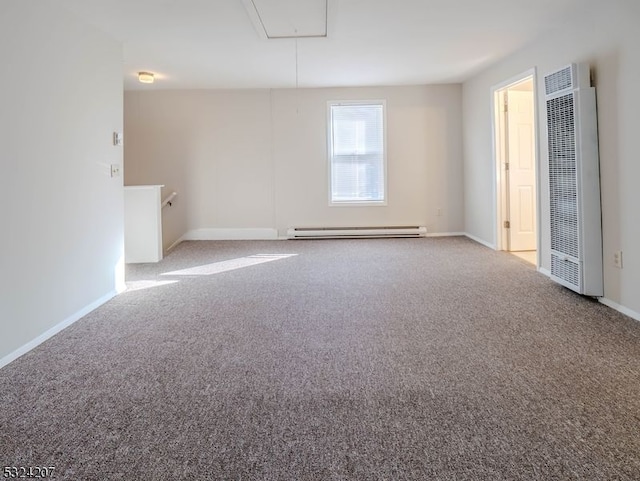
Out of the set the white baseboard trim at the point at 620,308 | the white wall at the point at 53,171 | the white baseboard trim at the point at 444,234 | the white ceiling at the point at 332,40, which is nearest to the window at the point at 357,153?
the white ceiling at the point at 332,40

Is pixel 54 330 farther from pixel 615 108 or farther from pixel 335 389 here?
pixel 615 108

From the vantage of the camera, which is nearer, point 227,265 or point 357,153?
point 227,265

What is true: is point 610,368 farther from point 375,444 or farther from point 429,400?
point 375,444

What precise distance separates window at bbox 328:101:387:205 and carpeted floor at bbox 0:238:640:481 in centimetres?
337

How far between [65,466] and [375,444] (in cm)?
109

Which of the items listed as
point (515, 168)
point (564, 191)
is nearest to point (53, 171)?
point (564, 191)

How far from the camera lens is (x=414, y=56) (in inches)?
203

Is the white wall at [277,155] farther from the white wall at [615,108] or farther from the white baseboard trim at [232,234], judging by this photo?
the white wall at [615,108]

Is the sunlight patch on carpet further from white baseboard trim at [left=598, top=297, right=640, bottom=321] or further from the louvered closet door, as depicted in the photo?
white baseboard trim at [left=598, top=297, right=640, bottom=321]

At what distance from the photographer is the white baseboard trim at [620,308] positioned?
2986 mm

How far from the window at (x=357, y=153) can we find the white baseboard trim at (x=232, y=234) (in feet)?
3.80

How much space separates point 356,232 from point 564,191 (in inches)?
143

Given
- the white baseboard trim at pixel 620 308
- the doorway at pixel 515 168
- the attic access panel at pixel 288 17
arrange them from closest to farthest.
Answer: the white baseboard trim at pixel 620 308 < the attic access panel at pixel 288 17 < the doorway at pixel 515 168

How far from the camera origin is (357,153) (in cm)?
698
